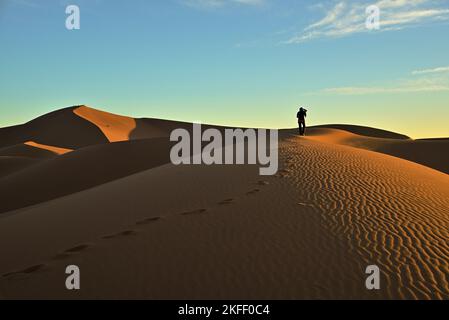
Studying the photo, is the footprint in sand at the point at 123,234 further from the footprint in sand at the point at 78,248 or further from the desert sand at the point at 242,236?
the footprint in sand at the point at 78,248

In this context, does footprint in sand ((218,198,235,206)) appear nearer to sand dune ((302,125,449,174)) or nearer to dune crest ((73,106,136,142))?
sand dune ((302,125,449,174))

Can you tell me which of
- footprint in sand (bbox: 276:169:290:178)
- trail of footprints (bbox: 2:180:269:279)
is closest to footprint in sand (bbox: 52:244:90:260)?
trail of footprints (bbox: 2:180:269:279)

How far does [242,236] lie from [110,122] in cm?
6994

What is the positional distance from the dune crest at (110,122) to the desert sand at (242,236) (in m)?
55.2

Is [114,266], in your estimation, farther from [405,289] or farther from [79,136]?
[79,136]

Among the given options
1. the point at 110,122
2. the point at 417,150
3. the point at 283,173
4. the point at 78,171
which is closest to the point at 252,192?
the point at 283,173

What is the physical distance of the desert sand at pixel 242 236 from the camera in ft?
17.6

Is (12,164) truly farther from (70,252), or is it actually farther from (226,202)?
(70,252)

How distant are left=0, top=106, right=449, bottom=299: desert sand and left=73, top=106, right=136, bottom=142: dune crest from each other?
55174 millimetres

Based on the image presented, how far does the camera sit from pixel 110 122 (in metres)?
72.8

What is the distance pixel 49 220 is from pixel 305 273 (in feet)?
20.2

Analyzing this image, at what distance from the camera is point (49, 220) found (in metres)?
8.89

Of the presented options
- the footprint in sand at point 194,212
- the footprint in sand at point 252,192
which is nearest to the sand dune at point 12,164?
the footprint in sand at point 252,192
